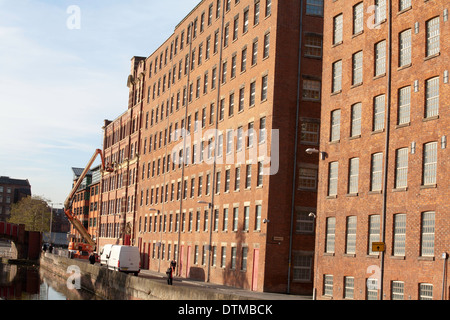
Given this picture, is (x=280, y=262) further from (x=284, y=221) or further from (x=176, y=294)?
(x=176, y=294)

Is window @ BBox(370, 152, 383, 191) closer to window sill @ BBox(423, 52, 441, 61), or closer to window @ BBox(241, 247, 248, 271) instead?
window sill @ BBox(423, 52, 441, 61)

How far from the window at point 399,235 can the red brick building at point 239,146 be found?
15.2 meters

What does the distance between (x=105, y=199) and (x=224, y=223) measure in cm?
5576

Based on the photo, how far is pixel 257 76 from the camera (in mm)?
55250

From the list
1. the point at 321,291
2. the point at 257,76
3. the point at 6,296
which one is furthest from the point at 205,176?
the point at 321,291

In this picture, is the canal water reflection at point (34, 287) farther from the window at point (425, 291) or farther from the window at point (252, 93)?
the window at point (425, 291)

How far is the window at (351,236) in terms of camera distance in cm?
4003

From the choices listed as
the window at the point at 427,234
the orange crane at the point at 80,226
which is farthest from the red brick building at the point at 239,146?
the orange crane at the point at 80,226

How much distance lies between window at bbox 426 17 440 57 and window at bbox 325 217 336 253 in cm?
1216

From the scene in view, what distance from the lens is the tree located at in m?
151

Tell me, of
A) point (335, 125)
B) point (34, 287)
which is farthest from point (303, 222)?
point (34, 287)

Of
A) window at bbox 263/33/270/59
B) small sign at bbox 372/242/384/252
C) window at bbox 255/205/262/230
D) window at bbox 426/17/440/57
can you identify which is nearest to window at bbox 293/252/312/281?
window at bbox 255/205/262/230

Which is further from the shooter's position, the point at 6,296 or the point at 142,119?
the point at 142,119

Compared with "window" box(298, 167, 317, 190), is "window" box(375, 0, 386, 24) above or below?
above
